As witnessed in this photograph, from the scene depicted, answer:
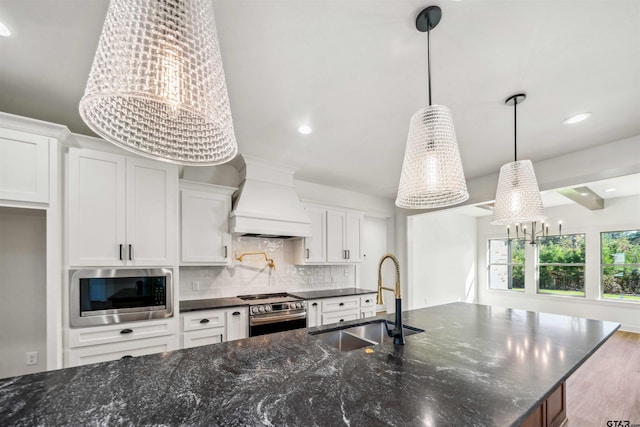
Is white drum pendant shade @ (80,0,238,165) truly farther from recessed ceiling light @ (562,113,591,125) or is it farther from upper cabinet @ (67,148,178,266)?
recessed ceiling light @ (562,113,591,125)

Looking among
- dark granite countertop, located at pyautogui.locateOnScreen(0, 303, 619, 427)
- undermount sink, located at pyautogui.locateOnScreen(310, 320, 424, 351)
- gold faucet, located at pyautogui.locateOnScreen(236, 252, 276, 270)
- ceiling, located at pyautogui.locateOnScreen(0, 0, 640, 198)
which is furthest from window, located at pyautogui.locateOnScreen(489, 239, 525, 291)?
undermount sink, located at pyautogui.locateOnScreen(310, 320, 424, 351)

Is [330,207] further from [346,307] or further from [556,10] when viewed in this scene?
[556,10]

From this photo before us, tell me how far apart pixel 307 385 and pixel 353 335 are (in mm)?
930

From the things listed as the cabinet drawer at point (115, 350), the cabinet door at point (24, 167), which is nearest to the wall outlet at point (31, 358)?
the cabinet drawer at point (115, 350)

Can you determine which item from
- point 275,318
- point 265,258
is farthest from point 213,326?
point 265,258

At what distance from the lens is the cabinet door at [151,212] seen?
99.0 inches

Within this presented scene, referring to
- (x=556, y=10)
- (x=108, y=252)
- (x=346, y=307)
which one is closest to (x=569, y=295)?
(x=346, y=307)

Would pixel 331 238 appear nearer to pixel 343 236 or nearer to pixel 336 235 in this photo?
pixel 336 235

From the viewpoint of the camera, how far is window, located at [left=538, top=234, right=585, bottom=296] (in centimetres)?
638

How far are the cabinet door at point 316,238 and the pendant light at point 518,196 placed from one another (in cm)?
248

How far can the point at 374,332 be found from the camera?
2.16 metres

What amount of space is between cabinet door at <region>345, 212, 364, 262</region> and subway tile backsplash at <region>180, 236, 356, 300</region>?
0.43 metres

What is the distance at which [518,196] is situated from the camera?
2096mm

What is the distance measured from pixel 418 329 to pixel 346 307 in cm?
218
